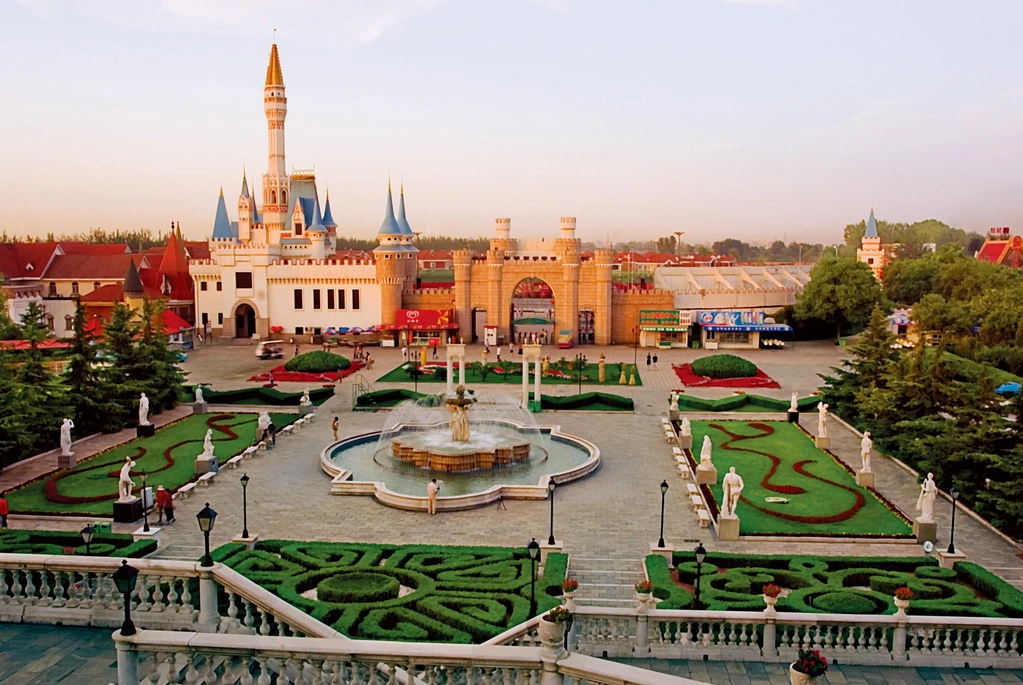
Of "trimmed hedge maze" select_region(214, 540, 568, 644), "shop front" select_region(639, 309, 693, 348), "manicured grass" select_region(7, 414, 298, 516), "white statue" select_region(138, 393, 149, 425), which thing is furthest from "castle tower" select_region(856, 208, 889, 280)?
"trimmed hedge maze" select_region(214, 540, 568, 644)

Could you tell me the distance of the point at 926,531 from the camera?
1928 centimetres

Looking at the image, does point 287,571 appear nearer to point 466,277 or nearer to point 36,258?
point 466,277

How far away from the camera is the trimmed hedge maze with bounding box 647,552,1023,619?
14.6 meters

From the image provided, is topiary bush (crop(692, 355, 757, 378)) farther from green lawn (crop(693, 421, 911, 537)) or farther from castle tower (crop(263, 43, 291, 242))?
castle tower (crop(263, 43, 291, 242))

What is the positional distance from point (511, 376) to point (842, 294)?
2773 cm

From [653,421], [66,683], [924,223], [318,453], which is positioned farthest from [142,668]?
[924,223]

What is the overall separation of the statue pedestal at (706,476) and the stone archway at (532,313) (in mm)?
34809

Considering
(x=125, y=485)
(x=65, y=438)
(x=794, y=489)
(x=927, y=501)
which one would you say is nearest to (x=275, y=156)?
(x=65, y=438)

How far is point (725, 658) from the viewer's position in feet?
43.6

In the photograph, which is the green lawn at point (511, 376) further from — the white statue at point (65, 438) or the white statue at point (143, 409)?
the white statue at point (65, 438)

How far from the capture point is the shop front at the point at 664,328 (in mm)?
57781

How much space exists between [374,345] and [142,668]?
50117 mm

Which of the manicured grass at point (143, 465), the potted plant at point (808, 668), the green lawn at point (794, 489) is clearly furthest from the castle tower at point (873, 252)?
the potted plant at point (808, 668)

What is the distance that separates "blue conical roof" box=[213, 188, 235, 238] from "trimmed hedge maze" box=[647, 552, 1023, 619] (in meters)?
56.7
